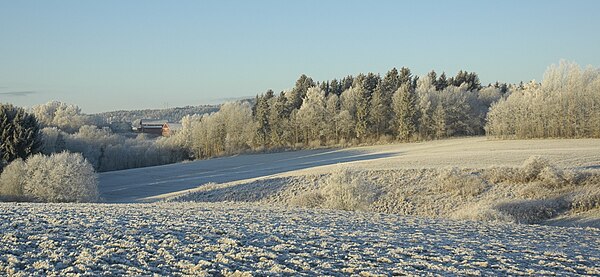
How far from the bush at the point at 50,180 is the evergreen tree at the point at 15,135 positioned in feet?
12.7

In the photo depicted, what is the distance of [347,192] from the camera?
3136cm

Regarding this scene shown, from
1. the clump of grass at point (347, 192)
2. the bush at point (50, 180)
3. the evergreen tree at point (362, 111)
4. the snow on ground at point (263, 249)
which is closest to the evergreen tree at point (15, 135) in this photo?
the bush at point (50, 180)

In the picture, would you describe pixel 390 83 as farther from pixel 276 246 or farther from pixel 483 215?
pixel 276 246

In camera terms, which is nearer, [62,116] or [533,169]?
[533,169]

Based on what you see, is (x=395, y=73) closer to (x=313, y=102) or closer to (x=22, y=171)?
(x=313, y=102)

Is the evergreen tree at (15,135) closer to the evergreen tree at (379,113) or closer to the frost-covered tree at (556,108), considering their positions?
the evergreen tree at (379,113)

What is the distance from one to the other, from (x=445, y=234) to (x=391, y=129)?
73787 mm

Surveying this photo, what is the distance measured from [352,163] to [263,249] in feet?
127

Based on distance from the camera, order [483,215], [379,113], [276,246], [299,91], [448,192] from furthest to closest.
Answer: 1. [299,91]
2. [379,113]
3. [448,192]
4. [483,215]
5. [276,246]

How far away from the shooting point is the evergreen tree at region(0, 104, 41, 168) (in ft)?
160

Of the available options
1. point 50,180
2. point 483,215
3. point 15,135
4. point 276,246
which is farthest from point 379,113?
point 276,246

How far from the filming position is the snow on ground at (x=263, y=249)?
10367mm

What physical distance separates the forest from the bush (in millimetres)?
4146

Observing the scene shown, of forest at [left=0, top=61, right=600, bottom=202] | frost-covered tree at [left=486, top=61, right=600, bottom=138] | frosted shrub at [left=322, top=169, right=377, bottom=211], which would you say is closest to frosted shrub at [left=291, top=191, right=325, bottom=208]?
frosted shrub at [left=322, top=169, right=377, bottom=211]
